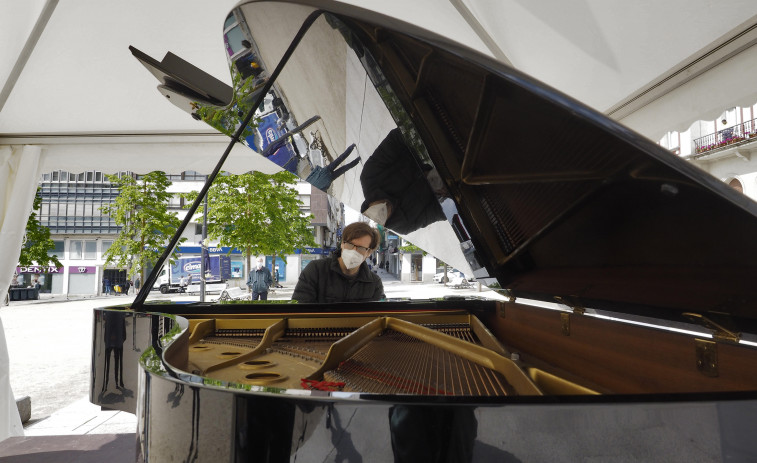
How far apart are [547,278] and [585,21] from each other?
171 cm

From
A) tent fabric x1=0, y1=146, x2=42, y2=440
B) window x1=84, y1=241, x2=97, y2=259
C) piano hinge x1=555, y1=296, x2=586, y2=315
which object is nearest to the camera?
piano hinge x1=555, y1=296, x2=586, y2=315

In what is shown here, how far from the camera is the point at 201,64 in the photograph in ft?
12.3

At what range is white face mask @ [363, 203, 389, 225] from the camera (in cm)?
224

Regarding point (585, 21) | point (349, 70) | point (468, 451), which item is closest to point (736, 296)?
point (468, 451)

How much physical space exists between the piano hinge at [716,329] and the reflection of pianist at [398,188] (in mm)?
962

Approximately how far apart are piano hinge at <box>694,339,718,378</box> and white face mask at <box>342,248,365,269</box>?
2.22m

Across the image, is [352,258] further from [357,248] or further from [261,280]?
[261,280]

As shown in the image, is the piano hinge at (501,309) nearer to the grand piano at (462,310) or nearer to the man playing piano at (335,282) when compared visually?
the grand piano at (462,310)

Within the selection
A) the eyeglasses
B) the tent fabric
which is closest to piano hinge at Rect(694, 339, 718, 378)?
the eyeglasses

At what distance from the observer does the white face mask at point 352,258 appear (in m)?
3.07

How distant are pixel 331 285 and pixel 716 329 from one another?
255 centimetres

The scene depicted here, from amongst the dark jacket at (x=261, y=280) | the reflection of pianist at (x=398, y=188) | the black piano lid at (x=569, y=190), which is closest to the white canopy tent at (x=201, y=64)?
the reflection of pianist at (x=398, y=188)

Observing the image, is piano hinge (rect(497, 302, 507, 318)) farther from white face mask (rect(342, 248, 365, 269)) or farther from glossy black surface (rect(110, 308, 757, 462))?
glossy black surface (rect(110, 308, 757, 462))

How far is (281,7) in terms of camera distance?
1033mm
